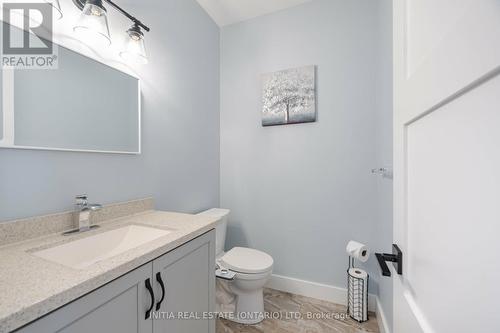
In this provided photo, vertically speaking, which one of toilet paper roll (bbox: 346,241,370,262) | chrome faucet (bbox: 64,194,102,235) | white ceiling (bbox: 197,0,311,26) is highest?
white ceiling (bbox: 197,0,311,26)

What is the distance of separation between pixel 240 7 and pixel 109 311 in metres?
2.36

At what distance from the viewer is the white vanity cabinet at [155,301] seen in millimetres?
533

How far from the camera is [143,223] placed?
42.9 inches

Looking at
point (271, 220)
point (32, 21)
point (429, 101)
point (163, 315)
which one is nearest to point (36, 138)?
point (32, 21)

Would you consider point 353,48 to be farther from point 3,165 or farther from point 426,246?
point 3,165

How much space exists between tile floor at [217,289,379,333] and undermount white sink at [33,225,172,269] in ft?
3.19

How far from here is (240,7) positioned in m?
1.92

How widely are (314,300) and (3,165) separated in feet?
7.09

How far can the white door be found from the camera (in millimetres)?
287

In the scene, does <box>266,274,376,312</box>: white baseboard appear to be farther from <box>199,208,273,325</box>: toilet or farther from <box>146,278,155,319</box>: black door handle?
<box>146,278,155,319</box>: black door handle

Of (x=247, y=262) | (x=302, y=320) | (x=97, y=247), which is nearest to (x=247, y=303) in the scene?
(x=247, y=262)

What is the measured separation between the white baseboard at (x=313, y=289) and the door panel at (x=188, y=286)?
3.13 ft

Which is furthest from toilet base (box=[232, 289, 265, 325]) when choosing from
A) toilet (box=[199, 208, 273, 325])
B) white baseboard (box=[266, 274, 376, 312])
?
white baseboard (box=[266, 274, 376, 312])

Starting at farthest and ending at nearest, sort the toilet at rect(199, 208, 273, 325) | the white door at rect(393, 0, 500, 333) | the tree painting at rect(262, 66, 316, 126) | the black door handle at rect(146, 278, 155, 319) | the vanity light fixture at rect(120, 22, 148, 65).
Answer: the tree painting at rect(262, 66, 316, 126) < the toilet at rect(199, 208, 273, 325) < the vanity light fixture at rect(120, 22, 148, 65) < the black door handle at rect(146, 278, 155, 319) < the white door at rect(393, 0, 500, 333)
